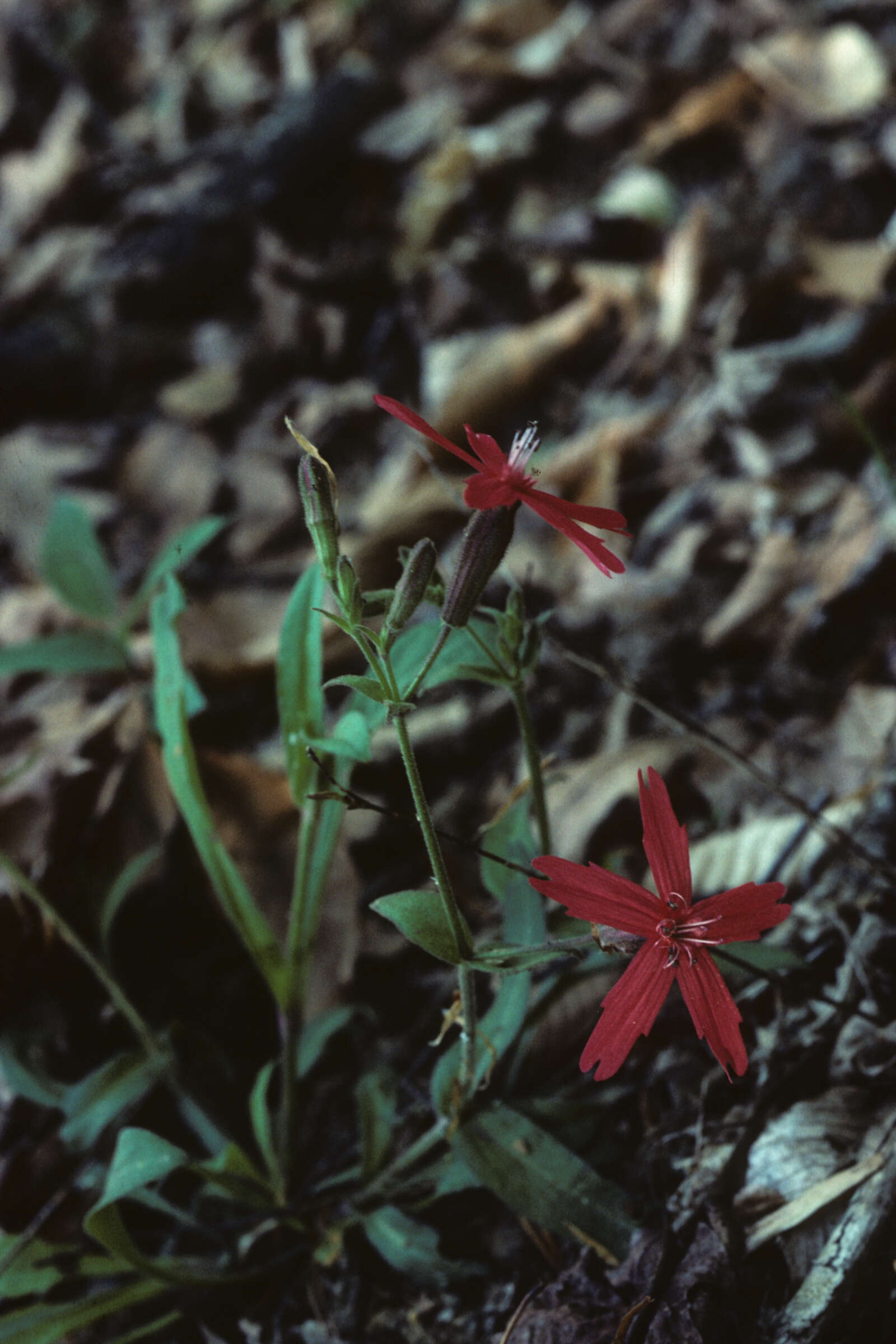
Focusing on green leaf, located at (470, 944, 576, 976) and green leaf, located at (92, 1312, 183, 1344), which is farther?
green leaf, located at (92, 1312, 183, 1344)

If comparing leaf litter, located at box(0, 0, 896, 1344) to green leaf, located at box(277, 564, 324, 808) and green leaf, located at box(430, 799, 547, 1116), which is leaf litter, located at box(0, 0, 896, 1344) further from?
green leaf, located at box(277, 564, 324, 808)

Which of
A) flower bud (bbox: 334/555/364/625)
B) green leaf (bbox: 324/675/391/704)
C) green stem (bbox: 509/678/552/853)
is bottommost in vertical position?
green stem (bbox: 509/678/552/853)

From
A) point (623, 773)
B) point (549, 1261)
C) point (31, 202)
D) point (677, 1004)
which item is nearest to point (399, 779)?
point (623, 773)

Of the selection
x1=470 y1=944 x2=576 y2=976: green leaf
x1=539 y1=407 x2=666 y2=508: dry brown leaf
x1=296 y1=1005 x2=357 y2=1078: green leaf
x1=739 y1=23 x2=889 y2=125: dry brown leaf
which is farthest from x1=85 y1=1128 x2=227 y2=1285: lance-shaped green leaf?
x1=739 y1=23 x2=889 y2=125: dry brown leaf

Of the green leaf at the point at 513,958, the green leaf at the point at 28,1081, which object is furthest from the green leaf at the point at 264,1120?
the green leaf at the point at 513,958

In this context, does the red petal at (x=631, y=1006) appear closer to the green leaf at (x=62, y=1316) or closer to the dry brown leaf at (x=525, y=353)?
the green leaf at (x=62, y=1316)

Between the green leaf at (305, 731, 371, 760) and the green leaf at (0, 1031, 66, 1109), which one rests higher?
the green leaf at (305, 731, 371, 760)

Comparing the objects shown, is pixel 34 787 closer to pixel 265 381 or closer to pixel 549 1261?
pixel 549 1261
